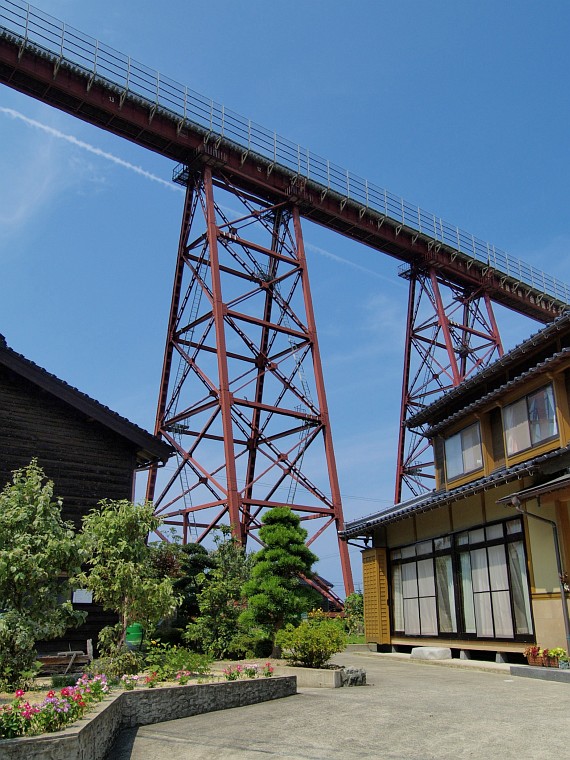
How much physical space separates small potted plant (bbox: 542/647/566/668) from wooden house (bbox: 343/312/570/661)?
0.96 feet

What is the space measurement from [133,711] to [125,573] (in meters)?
2.97

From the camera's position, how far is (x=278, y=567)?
16141mm

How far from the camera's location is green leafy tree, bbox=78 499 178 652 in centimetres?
1133

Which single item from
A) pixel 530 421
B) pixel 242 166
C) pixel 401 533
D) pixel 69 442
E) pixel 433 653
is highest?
pixel 242 166

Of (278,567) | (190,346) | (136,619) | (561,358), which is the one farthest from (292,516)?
(190,346)

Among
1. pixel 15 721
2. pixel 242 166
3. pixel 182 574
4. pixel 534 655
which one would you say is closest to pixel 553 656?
pixel 534 655

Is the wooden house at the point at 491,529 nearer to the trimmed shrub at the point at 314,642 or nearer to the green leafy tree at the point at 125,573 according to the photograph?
the trimmed shrub at the point at 314,642

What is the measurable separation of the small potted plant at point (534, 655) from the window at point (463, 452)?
16.6 feet

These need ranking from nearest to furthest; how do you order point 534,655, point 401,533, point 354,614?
point 534,655 → point 401,533 → point 354,614

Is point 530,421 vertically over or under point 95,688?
over

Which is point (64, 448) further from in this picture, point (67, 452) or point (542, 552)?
point (542, 552)

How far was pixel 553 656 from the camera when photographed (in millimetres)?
11992

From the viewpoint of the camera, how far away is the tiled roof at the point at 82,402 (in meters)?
15.2

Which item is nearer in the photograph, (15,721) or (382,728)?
(15,721)
